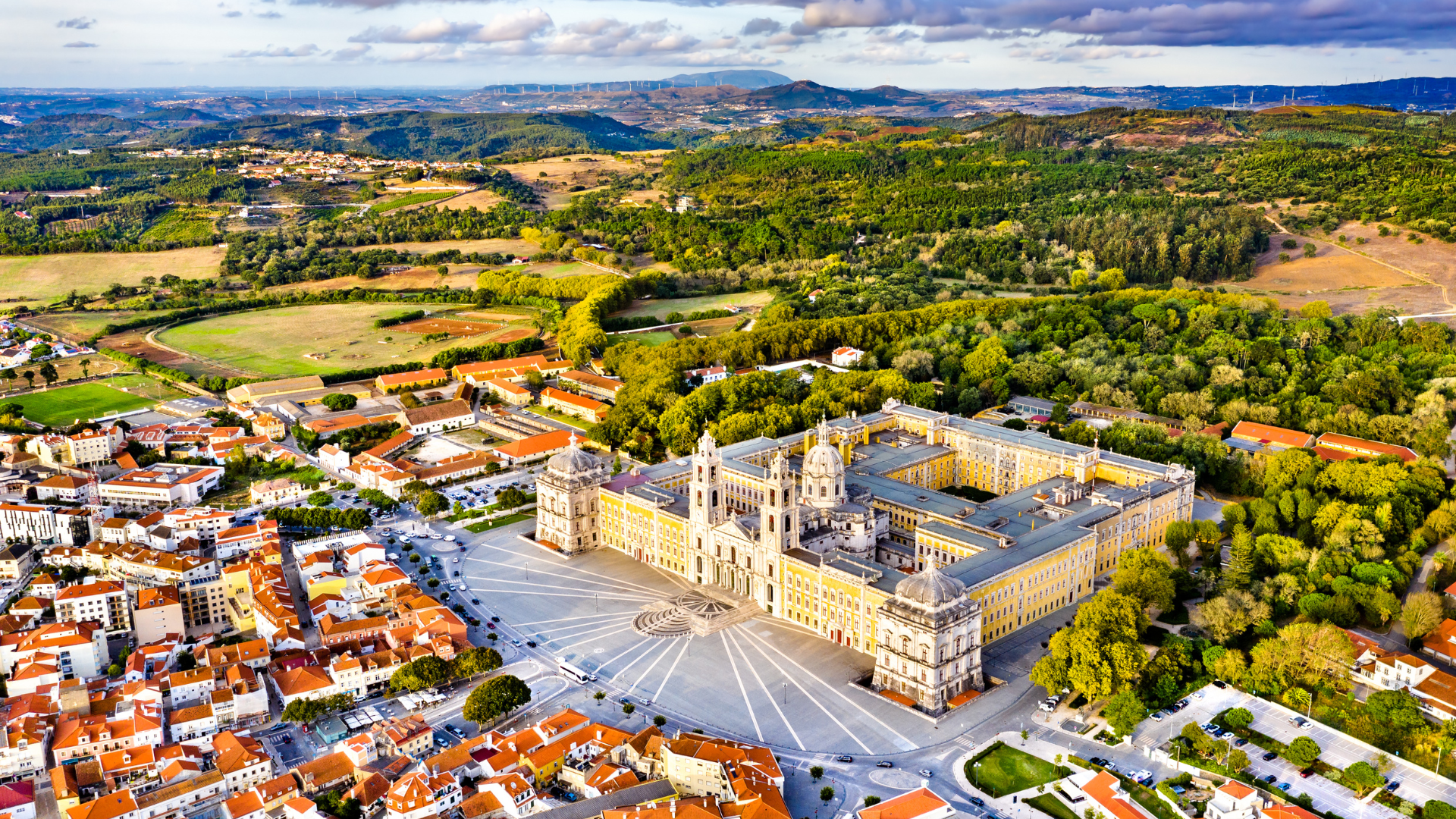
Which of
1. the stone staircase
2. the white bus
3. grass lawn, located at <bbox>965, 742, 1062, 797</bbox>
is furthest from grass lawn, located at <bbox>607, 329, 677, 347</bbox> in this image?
grass lawn, located at <bbox>965, 742, 1062, 797</bbox>

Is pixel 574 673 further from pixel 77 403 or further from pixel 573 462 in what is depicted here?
pixel 77 403

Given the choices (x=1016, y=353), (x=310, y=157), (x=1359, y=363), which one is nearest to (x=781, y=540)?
(x=1016, y=353)

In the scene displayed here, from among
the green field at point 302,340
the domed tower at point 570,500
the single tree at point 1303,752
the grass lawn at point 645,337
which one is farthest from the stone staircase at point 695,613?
the green field at point 302,340

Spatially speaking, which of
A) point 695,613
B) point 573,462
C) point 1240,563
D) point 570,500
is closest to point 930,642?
point 695,613

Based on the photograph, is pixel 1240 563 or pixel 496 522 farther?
pixel 496 522

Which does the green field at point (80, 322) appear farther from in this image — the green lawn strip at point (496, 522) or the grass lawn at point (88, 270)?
the green lawn strip at point (496, 522)

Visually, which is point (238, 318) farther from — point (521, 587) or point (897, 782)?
point (897, 782)

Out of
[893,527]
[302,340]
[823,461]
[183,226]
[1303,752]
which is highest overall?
[183,226]

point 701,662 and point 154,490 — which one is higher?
point 154,490
